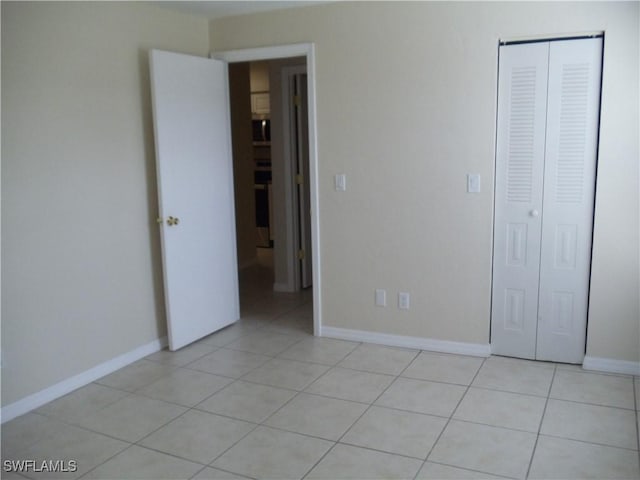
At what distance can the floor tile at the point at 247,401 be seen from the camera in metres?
3.09

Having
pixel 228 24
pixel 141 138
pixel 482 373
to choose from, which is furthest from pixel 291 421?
pixel 228 24

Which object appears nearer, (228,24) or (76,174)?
(76,174)

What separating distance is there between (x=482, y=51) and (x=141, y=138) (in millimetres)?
2275

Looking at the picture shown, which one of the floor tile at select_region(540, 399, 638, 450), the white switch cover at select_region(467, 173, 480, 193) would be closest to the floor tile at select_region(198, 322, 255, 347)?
the white switch cover at select_region(467, 173, 480, 193)

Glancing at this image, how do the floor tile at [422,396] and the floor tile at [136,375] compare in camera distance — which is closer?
the floor tile at [422,396]

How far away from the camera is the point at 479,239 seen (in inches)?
144

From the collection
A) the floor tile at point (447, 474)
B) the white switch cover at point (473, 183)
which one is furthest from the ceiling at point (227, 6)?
the floor tile at point (447, 474)

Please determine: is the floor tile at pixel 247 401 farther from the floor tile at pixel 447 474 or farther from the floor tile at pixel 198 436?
the floor tile at pixel 447 474

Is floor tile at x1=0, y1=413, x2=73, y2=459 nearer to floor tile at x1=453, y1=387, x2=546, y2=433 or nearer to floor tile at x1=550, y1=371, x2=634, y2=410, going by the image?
floor tile at x1=453, y1=387, x2=546, y2=433

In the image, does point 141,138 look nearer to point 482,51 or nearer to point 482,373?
point 482,51

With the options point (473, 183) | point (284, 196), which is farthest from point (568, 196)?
point (284, 196)

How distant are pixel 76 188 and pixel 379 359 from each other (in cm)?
219

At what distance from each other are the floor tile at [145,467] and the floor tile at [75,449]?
0.06 m

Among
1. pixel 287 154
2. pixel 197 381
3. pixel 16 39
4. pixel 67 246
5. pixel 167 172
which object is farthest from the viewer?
pixel 287 154
